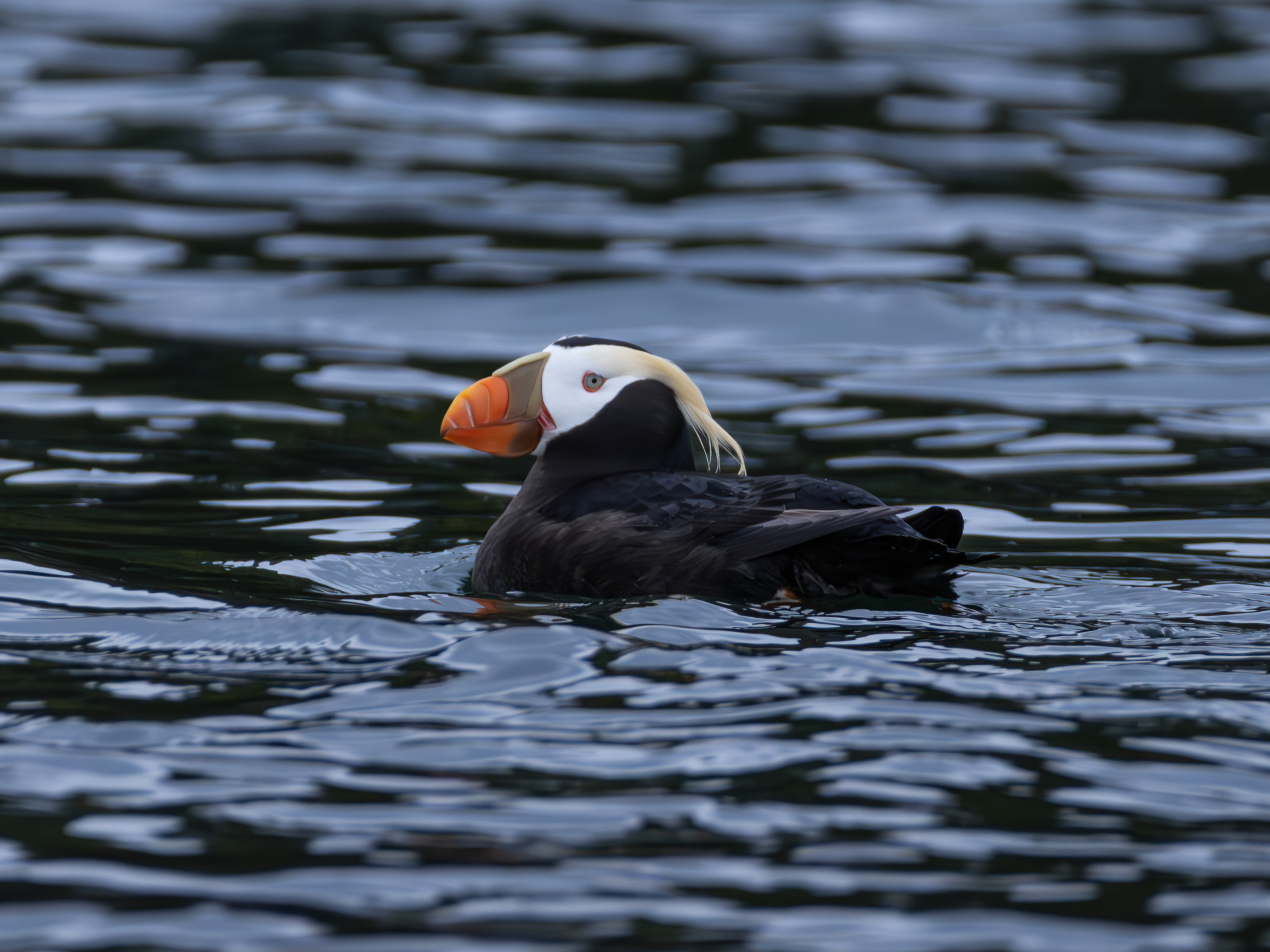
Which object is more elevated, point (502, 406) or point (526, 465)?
point (502, 406)

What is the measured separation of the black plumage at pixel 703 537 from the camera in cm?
455

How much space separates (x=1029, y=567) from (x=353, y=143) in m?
9.48

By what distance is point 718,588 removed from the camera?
4.60 meters

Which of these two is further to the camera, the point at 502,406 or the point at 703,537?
the point at 502,406

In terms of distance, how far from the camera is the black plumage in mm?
4555

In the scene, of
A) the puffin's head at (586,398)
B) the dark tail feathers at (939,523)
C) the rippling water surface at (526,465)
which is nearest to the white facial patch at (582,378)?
the puffin's head at (586,398)

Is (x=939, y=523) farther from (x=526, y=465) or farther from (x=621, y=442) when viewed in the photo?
(x=526, y=465)

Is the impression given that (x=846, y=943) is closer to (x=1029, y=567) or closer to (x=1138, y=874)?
(x=1138, y=874)

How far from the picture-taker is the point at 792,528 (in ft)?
14.7

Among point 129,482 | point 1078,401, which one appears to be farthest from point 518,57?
point 129,482

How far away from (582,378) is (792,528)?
972 mm

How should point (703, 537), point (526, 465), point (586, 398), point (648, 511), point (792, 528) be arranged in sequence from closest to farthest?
point (792, 528) < point (703, 537) < point (648, 511) < point (586, 398) < point (526, 465)

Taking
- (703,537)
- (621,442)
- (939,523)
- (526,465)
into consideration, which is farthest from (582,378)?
(526,465)

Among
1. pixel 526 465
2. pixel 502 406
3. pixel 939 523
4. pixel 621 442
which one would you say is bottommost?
pixel 526 465
